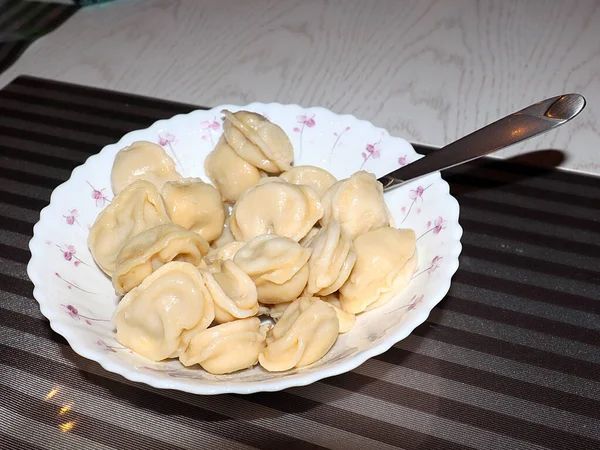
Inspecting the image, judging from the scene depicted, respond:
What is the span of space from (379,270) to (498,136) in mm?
→ 313

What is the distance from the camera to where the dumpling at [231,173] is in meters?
1.07

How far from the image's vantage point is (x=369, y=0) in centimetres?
193

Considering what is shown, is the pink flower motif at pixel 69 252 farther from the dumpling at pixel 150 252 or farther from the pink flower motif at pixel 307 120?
the pink flower motif at pixel 307 120

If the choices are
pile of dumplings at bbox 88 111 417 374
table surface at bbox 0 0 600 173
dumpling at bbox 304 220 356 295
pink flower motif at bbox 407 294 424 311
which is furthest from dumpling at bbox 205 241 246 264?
table surface at bbox 0 0 600 173

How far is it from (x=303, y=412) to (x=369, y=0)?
140cm

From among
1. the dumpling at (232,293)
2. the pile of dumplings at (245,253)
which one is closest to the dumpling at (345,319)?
the pile of dumplings at (245,253)

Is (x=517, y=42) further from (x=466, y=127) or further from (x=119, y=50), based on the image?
(x=119, y=50)

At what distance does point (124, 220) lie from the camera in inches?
38.8

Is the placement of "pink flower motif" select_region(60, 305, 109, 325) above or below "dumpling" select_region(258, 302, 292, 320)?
above

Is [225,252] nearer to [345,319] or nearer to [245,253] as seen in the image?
[245,253]

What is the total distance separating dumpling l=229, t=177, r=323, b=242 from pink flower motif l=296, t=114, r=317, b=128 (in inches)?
7.5

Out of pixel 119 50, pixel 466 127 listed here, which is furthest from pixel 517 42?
pixel 119 50

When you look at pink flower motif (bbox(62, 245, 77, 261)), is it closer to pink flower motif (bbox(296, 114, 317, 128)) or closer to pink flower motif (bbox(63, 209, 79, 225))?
pink flower motif (bbox(63, 209, 79, 225))

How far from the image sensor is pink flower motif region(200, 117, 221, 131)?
3.83 ft
